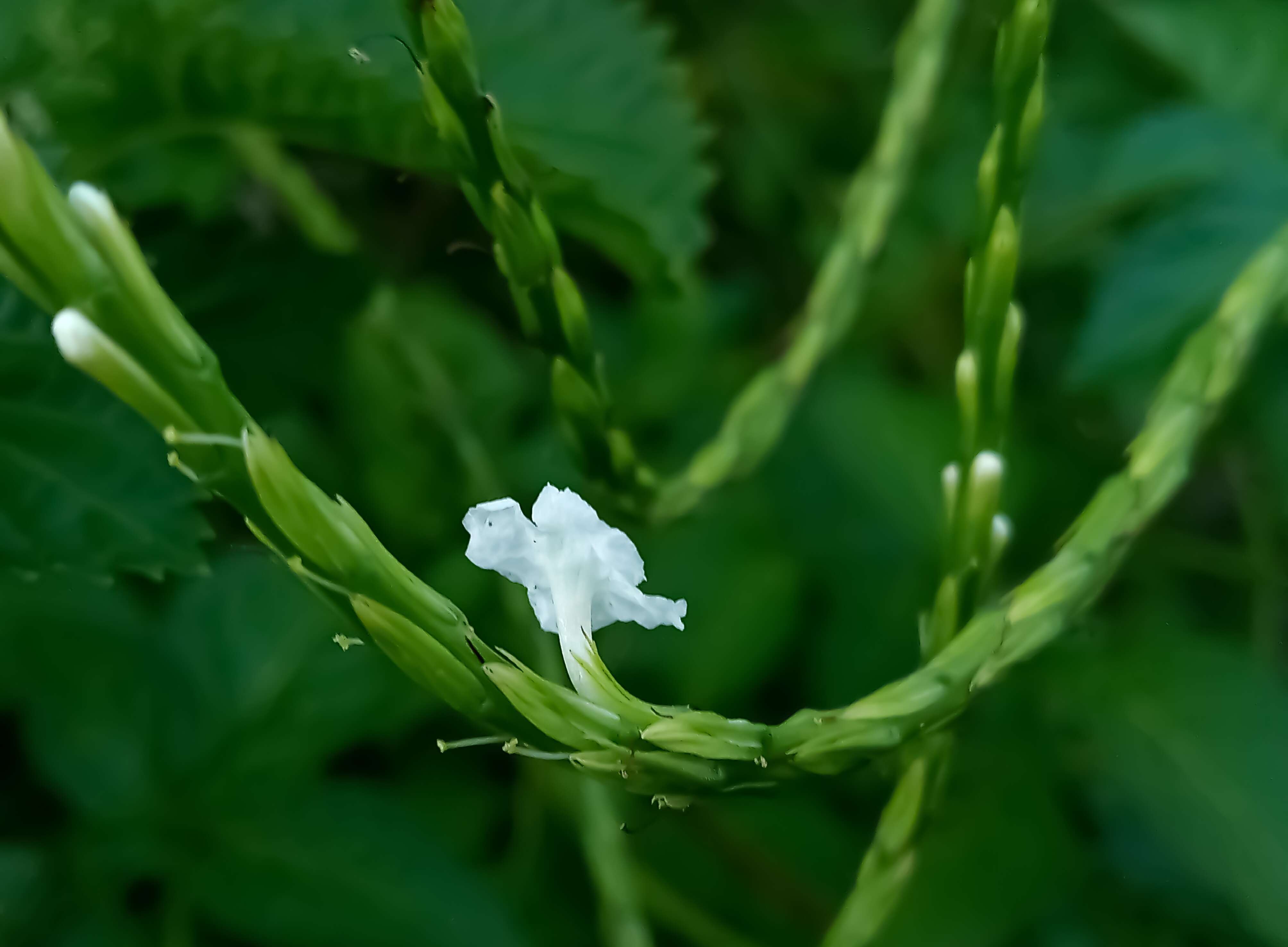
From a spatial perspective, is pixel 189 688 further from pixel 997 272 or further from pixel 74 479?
pixel 997 272

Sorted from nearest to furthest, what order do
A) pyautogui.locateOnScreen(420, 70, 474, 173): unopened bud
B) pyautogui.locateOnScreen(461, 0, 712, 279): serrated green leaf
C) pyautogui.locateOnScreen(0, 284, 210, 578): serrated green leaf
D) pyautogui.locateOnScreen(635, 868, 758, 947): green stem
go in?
1. pyautogui.locateOnScreen(420, 70, 474, 173): unopened bud
2. pyautogui.locateOnScreen(0, 284, 210, 578): serrated green leaf
3. pyautogui.locateOnScreen(461, 0, 712, 279): serrated green leaf
4. pyautogui.locateOnScreen(635, 868, 758, 947): green stem

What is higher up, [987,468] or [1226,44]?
[1226,44]

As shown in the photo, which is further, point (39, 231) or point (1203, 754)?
point (1203, 754)

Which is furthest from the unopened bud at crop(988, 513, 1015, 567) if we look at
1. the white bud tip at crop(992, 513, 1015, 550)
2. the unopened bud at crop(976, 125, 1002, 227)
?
the unopened bud at crop(976, 125, 1002, 227)

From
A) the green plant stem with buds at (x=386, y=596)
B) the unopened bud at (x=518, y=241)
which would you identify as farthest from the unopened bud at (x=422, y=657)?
the unopened bud at (x=518, y=241)

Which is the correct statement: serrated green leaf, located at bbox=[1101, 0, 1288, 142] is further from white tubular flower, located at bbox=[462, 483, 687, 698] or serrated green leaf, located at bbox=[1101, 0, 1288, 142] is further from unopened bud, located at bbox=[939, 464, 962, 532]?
white tubular flower, located at bbox=[462, 483, 687, 698]

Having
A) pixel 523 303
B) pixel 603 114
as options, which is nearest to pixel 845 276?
pixel 603 114

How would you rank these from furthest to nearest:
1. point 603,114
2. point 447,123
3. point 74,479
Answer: point 603,114 < point 74,479 < point 447,123

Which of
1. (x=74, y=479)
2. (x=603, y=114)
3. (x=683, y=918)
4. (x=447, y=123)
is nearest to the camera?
(x=447, y=123)
